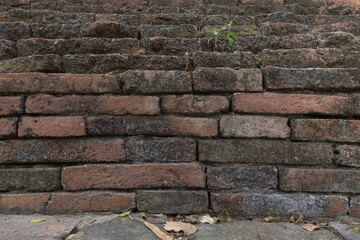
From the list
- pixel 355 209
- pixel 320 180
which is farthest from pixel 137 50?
pixel 355 209

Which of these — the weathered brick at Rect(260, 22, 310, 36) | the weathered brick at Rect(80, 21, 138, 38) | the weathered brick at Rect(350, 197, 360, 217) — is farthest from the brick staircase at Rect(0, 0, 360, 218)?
the weathered brick at Rect(260, 22, 310, 36)

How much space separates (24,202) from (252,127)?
1213mm

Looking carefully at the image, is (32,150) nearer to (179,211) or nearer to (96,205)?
(96,205)

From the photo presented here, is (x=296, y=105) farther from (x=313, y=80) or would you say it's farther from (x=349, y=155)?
(x=349, y=155)

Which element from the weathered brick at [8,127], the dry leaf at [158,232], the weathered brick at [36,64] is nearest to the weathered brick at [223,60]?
the weathered brick at [36,64]

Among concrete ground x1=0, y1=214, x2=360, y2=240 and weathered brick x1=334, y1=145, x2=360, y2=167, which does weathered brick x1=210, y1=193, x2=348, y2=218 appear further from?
weathered brick x1=334, y1=145, x2=360, y2=167

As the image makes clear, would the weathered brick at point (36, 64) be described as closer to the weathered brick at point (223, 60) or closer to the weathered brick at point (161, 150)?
the weathered brick at point (161, 150)

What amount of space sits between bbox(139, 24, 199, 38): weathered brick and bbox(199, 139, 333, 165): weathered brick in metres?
0.69

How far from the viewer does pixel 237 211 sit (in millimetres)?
1337

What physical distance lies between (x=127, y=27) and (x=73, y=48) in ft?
1.13

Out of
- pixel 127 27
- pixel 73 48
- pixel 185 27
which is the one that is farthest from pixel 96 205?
pixel 185 27

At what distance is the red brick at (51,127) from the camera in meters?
1.33

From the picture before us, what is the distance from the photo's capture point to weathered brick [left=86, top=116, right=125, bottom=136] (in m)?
1.34

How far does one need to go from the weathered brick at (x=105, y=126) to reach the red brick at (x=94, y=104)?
0.12 ft
